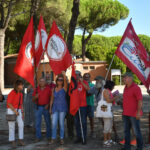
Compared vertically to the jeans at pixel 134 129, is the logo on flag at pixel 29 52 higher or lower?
higher

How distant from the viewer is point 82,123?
5.39m

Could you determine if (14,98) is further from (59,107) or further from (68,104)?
(68,104)

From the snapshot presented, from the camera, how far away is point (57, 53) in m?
5.85

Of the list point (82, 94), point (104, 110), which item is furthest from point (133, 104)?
point (82, 94)

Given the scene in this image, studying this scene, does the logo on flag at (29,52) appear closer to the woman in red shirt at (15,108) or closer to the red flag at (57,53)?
the red flag at (57,53)

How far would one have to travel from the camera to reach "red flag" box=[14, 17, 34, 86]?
17.6 ft

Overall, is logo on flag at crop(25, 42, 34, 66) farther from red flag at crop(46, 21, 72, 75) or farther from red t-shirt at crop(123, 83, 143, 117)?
red t-shirt at crop(123, 83, 143, 117)

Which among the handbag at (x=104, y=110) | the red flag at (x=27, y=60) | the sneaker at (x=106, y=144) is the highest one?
the red flag at (x=27, y=60)

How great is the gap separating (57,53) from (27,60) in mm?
700

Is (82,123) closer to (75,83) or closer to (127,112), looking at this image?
(75,83)

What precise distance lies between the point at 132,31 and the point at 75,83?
1.68m

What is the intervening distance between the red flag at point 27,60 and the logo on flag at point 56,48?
44 cm

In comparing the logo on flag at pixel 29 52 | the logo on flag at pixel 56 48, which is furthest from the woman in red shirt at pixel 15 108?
the logo on flag at pixel 56 48

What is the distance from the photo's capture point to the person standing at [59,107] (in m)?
5.35
